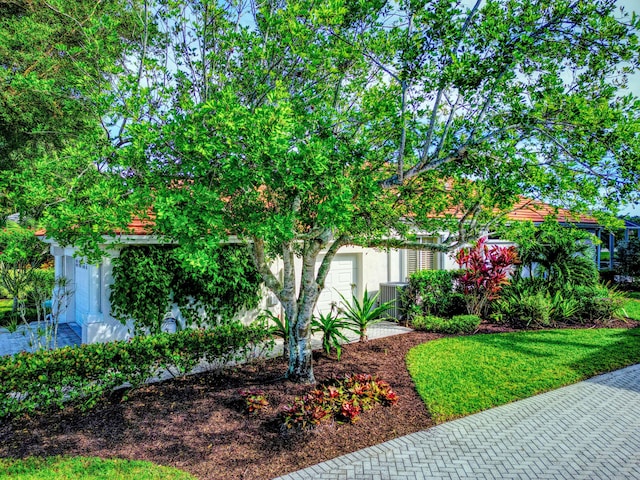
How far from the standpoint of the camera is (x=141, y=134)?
215 inches

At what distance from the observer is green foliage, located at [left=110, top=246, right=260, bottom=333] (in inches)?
377

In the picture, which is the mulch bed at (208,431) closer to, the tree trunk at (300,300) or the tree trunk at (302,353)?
the tree trunk at (302,353)

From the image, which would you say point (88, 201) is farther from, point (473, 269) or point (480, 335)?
point (473, 269)

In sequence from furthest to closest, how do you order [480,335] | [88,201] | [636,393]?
[480,335], [636,393], [88,201]

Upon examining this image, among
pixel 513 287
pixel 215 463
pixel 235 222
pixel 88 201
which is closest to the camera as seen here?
pixel 215 463

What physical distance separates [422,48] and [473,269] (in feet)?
27.0

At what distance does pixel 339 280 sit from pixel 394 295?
188 centimetres

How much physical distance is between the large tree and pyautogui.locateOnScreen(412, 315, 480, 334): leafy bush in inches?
176

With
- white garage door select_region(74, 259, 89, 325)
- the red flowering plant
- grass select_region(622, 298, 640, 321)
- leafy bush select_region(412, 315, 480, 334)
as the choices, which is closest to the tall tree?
white garage door select_region(74, 259, 89, 325)

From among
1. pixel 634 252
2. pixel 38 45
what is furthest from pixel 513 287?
pixel 38 45

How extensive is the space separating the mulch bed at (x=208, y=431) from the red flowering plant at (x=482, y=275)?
6099mm

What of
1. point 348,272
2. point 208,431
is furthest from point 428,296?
point 208,431

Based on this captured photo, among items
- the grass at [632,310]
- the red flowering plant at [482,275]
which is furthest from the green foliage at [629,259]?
the red flowering plant at [482,275]

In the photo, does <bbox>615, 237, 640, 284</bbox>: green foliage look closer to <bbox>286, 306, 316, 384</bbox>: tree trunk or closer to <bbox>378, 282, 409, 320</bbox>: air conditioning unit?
<bbox>378, 282, 409, 320</bbox>: air conditioning unit
